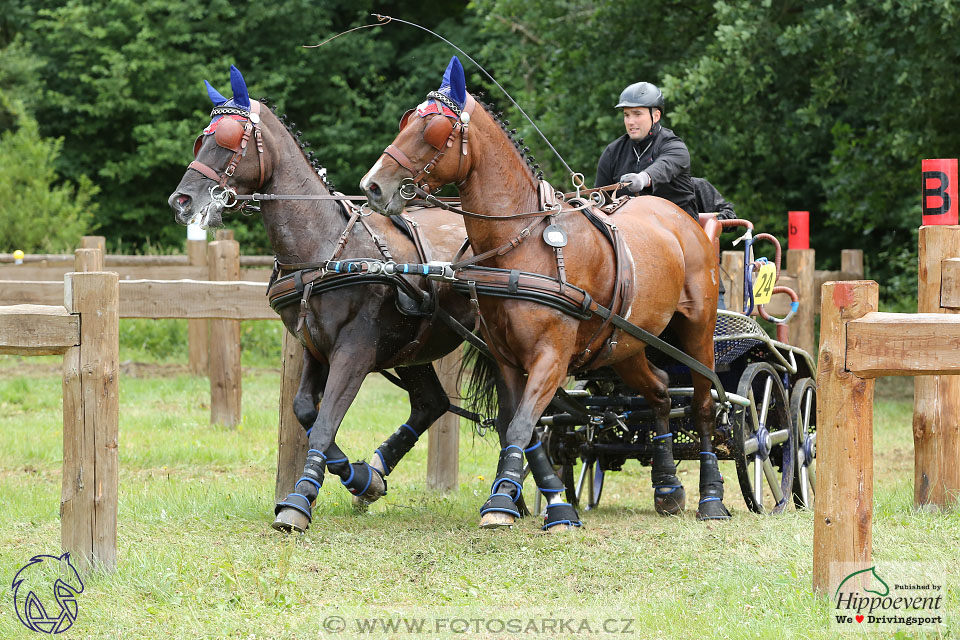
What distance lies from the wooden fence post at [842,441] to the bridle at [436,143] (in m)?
1.99

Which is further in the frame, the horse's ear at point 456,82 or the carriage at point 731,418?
the carriage at point 731,418

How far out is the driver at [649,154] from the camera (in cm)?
684

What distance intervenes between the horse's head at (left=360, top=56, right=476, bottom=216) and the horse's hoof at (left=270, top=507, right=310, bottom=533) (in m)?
1.53

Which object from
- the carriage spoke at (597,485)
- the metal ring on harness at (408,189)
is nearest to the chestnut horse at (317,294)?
the metal ring on harness at (408,189)

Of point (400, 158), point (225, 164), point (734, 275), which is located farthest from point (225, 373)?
point (400, 158)

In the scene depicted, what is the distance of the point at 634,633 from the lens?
13.4 feet

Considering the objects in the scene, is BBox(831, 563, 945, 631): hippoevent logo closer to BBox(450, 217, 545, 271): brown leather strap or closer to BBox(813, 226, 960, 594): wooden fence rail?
BBox(813, 226, 960, 594): wooden fence rail

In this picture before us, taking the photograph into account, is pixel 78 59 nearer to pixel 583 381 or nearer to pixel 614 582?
pixel 583 381

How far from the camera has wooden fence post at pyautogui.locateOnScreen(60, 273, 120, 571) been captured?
15.1 feet

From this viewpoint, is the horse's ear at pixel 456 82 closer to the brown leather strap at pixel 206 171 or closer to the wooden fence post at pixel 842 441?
the brown leather strap at pixel 206 171

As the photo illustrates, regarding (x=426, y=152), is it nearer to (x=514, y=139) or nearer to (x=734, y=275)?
(x=514, y=139)

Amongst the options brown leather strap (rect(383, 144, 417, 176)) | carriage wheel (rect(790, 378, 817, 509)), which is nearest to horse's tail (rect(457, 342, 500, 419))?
brown leather strap (rect(383, 144, 417, 176))

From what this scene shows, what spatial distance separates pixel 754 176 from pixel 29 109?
1396cm

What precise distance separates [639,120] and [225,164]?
268 centimetres
